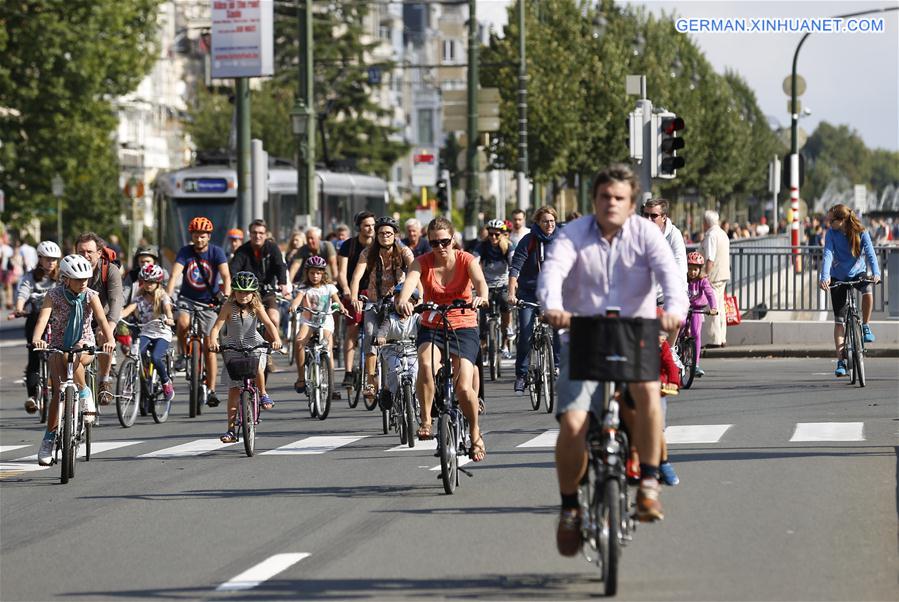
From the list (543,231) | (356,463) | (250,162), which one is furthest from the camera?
(250,162)

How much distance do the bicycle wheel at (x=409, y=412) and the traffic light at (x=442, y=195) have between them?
29019mm

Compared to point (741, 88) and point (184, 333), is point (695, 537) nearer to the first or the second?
point (184, 333)

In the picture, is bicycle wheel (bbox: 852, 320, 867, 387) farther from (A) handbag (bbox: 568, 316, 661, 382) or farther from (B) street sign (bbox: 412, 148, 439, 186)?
(B) street sign (bbox: 412, 148, 439, 186)

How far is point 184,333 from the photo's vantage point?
718 inches

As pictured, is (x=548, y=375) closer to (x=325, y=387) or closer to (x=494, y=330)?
(x=325, y=387)

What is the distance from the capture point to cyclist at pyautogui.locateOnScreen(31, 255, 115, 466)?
1319 cm

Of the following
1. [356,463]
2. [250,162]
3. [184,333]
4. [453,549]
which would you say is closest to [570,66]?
[250,162]

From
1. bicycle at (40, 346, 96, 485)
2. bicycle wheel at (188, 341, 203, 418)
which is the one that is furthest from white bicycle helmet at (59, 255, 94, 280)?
bicycle wheel at (188, 341, 203, 418)

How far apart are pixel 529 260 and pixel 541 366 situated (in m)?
1.00

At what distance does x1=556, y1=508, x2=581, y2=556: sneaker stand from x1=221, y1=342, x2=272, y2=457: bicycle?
21.0 feet

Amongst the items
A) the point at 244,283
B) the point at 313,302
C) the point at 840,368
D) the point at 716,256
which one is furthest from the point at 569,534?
the point at 716,256

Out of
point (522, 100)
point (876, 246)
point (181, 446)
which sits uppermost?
point (522, 100)

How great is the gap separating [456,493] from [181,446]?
437cm

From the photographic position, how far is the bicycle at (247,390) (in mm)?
14117
